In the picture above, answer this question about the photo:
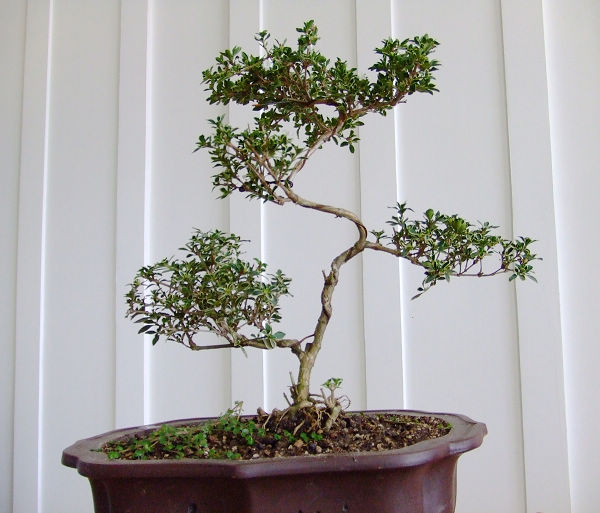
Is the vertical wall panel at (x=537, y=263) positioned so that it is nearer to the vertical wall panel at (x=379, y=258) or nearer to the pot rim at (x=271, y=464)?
the vertical wall panel at (x=379, y=258)

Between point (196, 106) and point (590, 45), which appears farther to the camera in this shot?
point (196, 106)

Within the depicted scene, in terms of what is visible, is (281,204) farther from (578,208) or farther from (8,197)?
(8,197)

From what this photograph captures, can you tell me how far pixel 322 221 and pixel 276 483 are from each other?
1.14 meters

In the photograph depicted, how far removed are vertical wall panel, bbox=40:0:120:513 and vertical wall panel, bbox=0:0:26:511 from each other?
15 cm

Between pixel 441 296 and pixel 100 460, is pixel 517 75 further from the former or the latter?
pixel 100 460

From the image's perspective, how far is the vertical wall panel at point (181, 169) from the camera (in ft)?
6.64

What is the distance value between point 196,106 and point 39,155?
605mm

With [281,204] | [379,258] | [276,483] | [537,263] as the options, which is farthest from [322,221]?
[276,483]

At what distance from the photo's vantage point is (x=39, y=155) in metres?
2.27

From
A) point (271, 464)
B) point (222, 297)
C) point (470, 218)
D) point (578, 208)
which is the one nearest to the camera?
point (271, 464)

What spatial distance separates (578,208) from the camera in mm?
1724

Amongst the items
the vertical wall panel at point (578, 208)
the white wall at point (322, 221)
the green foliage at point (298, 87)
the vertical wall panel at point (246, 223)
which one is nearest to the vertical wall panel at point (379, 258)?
the white wall at point (322, 221)

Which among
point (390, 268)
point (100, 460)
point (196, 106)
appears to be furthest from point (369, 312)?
point (100, 460)

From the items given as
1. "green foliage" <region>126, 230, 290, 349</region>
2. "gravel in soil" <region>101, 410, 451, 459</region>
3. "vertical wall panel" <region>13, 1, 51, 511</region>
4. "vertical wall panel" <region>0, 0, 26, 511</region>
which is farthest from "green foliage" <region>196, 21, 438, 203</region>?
"vertical wall panel" <region>0, 0, 26, 511</region>
